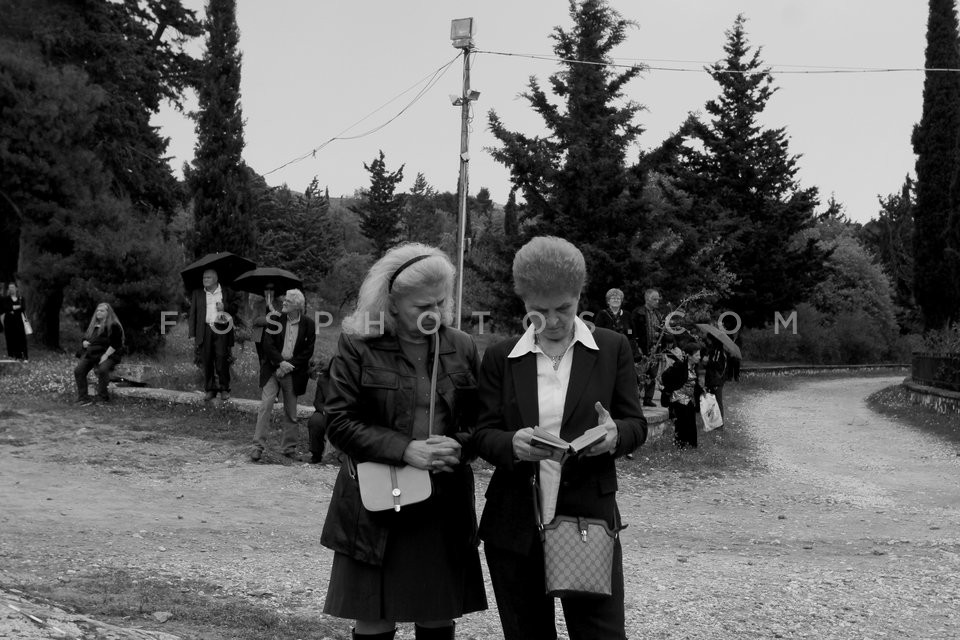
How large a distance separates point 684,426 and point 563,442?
9214 mm

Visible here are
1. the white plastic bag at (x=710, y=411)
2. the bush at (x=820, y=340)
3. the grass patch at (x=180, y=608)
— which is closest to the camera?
the grass patch at (x=180, y=608)

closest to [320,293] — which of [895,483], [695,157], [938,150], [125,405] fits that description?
[695,157]

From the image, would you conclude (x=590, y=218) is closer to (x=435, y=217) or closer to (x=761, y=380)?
(x=761, y=380)

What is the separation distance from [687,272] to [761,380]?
1072 centimetres

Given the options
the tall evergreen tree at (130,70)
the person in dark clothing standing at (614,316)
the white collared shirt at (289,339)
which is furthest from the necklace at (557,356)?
the tall evergreen tree at (130,70)

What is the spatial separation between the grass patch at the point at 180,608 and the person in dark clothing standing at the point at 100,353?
8987mm

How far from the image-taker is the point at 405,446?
309 centimetres

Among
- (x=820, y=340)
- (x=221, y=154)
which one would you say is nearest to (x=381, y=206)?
(x=820, y=340)

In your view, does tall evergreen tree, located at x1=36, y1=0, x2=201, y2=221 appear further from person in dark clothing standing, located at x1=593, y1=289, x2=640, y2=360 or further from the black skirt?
the black skirt

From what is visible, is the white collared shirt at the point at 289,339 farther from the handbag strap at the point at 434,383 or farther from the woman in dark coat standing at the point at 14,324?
the woman in dark coat standing at the point at 14,324

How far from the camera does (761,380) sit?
2888cm

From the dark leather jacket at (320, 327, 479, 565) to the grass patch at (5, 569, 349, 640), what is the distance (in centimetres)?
159

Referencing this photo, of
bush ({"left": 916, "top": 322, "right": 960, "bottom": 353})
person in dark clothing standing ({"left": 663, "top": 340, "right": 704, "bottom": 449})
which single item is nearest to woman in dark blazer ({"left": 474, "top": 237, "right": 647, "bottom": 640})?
person in dark clothing standing ({"left": 663, "top": 340, "right": 704, "bottom": 449})

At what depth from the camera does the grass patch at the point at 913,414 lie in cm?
1491
